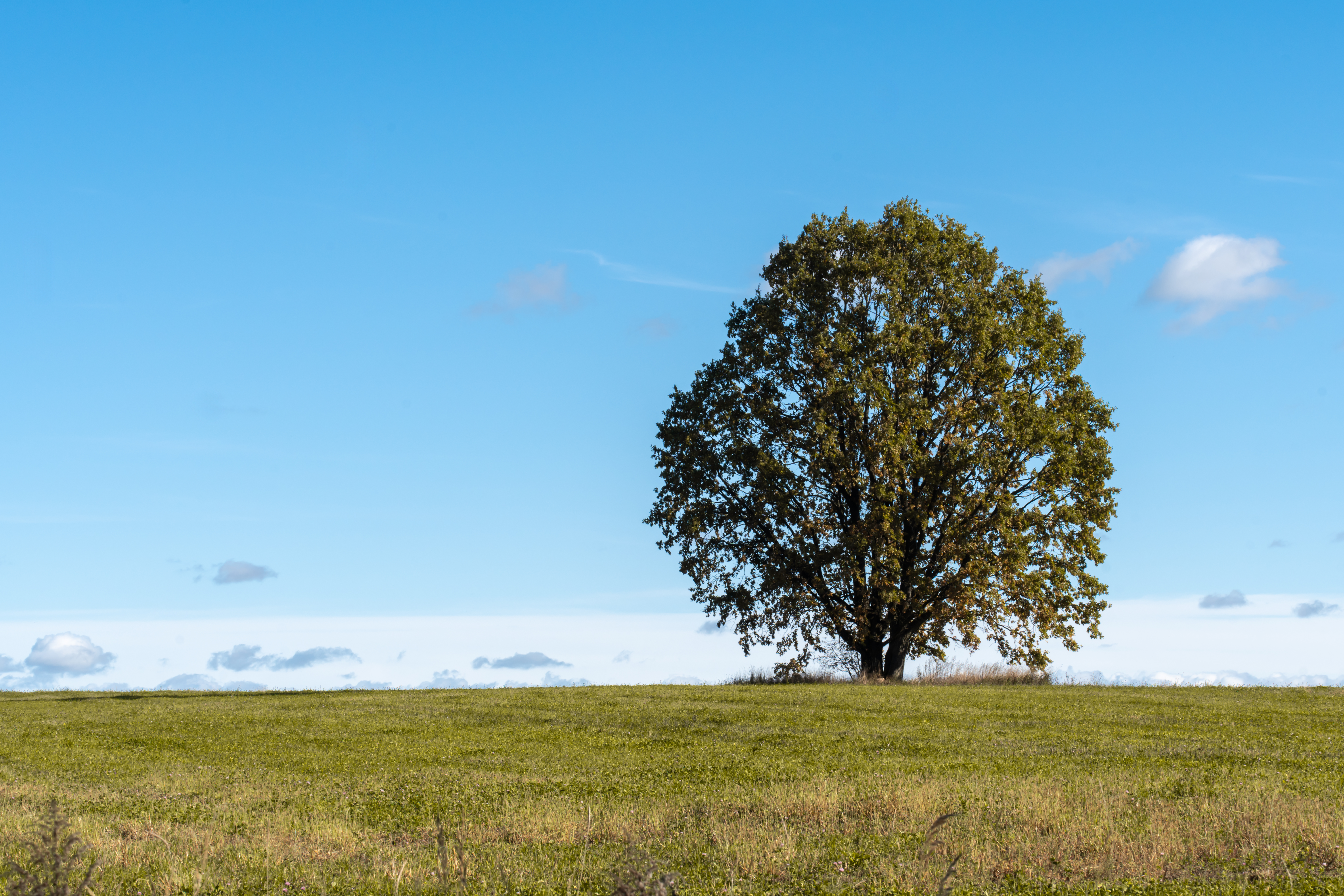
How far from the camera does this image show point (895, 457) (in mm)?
35250

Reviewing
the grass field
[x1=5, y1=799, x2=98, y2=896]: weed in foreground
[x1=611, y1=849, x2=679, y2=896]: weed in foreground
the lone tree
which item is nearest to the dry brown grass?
the grass field

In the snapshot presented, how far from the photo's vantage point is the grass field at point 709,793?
12227mm

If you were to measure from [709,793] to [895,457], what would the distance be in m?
19.6

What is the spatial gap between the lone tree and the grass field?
5.17m

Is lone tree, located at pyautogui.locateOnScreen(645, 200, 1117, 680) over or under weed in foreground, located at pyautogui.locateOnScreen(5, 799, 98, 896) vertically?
over

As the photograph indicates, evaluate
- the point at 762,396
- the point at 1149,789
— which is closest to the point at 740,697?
the point at 762,396

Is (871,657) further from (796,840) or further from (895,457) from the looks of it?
(796,840)

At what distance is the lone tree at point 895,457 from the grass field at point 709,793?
517 centimetres

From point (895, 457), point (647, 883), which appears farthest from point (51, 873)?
point (895, 457)

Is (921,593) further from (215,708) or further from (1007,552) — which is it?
(215,708)

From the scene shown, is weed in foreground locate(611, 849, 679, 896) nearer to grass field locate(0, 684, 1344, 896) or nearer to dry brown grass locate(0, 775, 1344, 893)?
grass field locate(0, 684, 1344, 896)

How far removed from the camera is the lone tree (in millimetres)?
36000

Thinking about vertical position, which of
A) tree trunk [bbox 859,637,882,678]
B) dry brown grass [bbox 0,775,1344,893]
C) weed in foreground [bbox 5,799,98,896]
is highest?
tree trunk [bbox 859,637,882,678]

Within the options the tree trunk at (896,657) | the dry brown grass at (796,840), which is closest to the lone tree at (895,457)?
the tree trunk at (896,657)
